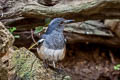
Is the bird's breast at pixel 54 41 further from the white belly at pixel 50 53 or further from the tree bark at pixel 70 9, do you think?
the tree bark at pixel 70 9

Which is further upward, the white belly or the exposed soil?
the white belly

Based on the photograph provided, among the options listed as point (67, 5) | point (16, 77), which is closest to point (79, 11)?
point (67, 5)

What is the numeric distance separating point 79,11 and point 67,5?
23 cm

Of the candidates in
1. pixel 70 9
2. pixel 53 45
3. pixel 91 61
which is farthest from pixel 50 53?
pixel 91 61

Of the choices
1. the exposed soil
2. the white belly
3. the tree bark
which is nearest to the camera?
the white belly

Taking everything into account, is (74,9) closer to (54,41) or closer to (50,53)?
(54,41)

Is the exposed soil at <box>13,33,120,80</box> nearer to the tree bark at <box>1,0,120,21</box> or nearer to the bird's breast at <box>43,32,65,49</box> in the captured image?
the tree bark at <box>1,0,120,21</box>

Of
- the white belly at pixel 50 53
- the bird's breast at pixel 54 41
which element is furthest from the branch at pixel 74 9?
the white belly at pixel 50 53

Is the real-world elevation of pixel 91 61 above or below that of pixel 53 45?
below

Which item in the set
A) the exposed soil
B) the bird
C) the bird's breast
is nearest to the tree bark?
the bird

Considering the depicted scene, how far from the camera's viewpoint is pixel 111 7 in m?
4.06

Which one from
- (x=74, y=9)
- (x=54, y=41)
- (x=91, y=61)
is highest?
(x=74, y=9)

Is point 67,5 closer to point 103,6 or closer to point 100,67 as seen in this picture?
point 103,6

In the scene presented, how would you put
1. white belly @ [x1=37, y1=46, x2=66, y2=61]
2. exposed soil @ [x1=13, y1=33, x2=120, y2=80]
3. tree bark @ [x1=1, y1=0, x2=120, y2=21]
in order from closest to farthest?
1. white belly @ [x1=37, y1=46, x2=66, y2=61]
2. tree bark @ [x1=1, y1=0, x2=120, y2=21]
3. exposed soil @ [x1=13, y1=33, x2=120, y2=80]
